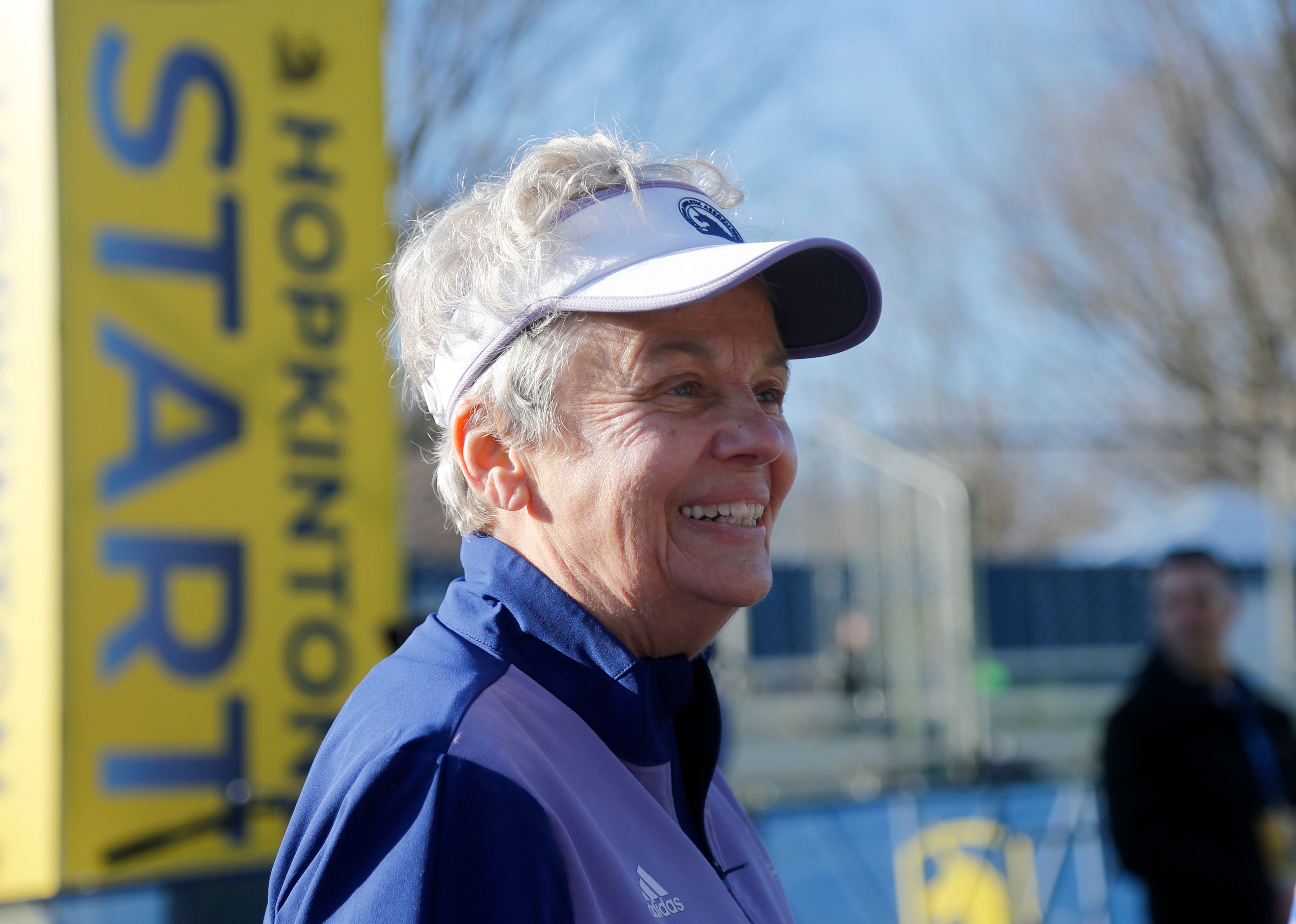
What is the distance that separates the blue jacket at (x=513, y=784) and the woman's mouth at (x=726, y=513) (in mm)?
166

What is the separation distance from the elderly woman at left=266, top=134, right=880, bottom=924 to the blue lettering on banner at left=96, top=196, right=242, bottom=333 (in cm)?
273

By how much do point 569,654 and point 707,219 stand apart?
0.55 metres

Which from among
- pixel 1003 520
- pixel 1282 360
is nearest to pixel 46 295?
pixel 1282 360

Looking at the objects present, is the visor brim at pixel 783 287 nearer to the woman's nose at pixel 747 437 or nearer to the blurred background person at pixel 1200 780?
the woman's nose at pixel 747 437

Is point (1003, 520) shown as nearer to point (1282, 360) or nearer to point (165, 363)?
point (1282, 360)

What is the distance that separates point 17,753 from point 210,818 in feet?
2.03

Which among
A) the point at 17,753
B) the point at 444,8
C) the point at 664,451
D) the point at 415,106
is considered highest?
the point at 444,8

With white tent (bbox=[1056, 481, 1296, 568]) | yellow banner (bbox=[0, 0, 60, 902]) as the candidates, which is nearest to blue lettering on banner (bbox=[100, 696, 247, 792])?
yellow banner (bbox=[0, 0, 60, 902])

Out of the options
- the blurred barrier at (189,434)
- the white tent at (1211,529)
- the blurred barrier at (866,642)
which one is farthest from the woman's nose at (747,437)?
the white tent at (1211,529)

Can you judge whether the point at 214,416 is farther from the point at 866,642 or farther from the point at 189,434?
the point at 866,642

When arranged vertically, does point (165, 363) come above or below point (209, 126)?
below

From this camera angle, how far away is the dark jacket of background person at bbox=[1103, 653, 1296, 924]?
3.95 m

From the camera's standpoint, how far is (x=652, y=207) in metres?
1.46

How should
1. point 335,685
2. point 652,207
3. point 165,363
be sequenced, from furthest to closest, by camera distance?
point 335,685 < point 165,363 < point 652,207
